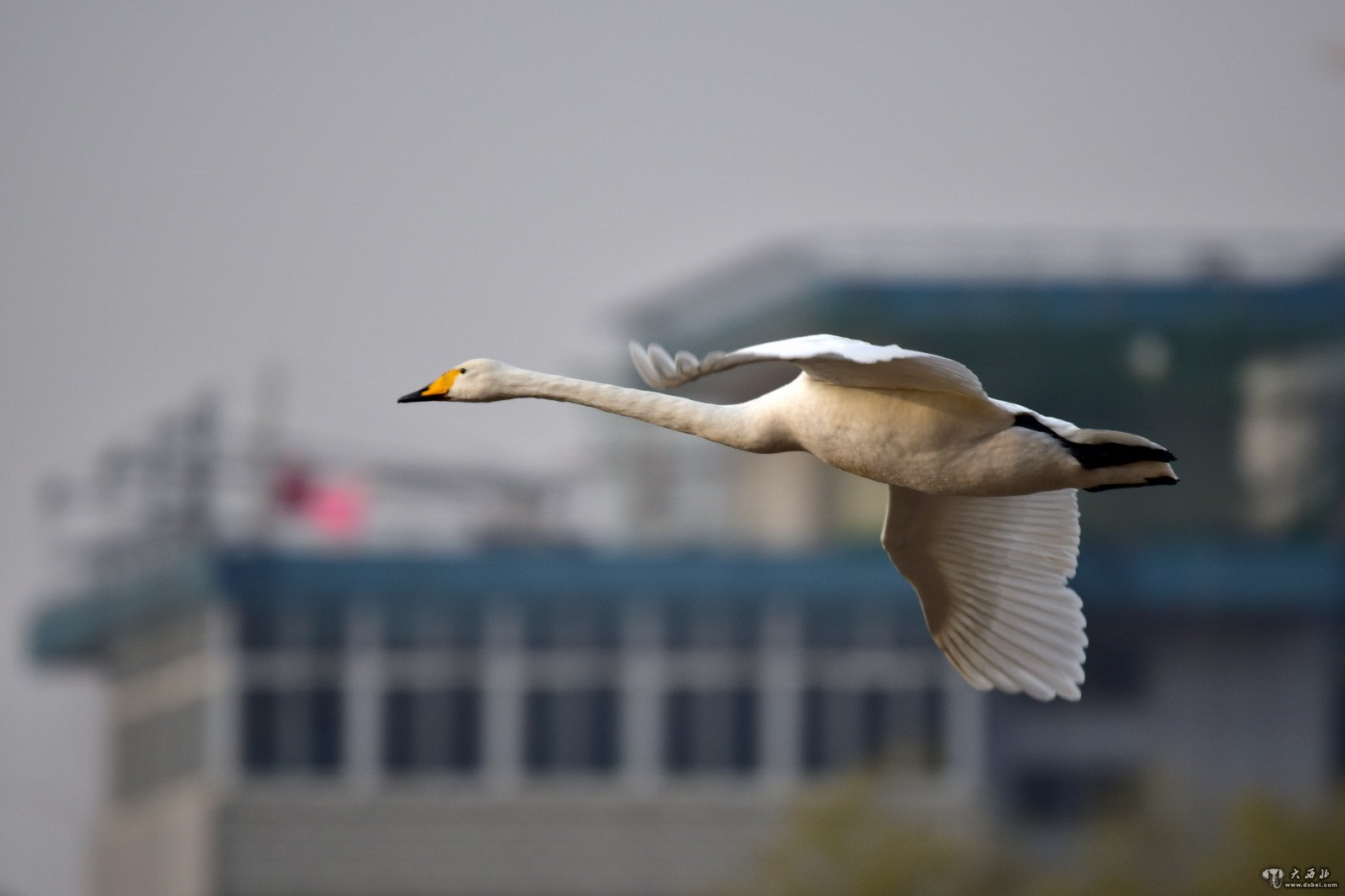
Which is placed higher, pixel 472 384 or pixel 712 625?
pixel 472 384

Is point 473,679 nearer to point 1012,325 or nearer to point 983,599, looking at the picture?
point 1012,325

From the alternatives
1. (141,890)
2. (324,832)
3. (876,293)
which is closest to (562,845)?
(324,832)

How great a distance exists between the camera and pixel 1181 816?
51.8 m

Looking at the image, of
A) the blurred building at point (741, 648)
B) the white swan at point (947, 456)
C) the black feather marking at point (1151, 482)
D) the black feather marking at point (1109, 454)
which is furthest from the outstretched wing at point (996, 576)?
the blurred building at point (741, 648)

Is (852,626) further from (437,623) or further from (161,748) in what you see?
(161,748)

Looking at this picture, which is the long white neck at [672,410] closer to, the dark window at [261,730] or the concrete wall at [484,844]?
the concrete wall at [484,844]

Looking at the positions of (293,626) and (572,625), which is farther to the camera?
(572,625)

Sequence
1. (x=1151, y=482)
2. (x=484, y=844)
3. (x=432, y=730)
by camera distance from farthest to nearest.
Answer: (x=432, y=730) → (x=484, y=844) → (x=1151, y=482)

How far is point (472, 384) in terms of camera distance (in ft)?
56.0

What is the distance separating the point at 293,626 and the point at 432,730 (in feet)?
12.5

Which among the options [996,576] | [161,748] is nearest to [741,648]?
[161,748]

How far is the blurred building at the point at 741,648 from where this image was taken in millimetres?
Answer: 55219

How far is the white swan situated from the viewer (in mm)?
14742

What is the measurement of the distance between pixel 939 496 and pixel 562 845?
38.2m
